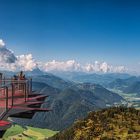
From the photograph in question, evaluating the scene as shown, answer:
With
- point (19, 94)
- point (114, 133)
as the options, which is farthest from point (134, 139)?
point (19, 94)

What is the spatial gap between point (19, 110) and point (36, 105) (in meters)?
1.70

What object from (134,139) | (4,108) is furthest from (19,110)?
(134,139)

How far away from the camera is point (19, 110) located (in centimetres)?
827

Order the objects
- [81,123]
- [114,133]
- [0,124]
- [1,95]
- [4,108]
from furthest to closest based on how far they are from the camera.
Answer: [81,123], [114,133], [1,95], [4,108], [0,124]

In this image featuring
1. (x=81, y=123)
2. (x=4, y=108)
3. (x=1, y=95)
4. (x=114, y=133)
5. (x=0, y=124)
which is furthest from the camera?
(x=81, y=123)

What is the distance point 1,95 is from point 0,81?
1273 mm

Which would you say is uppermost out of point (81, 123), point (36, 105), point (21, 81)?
point (21, 81)

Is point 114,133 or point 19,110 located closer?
point 19,110

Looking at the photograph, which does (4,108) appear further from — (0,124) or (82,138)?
(82,138)

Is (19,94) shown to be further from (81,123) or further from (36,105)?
(81,123)

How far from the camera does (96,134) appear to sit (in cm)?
2366

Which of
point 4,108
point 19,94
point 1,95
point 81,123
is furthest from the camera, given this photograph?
point 81,123

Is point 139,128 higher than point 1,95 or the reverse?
the reverse

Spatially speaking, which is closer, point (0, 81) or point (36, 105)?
point (36, 105)
